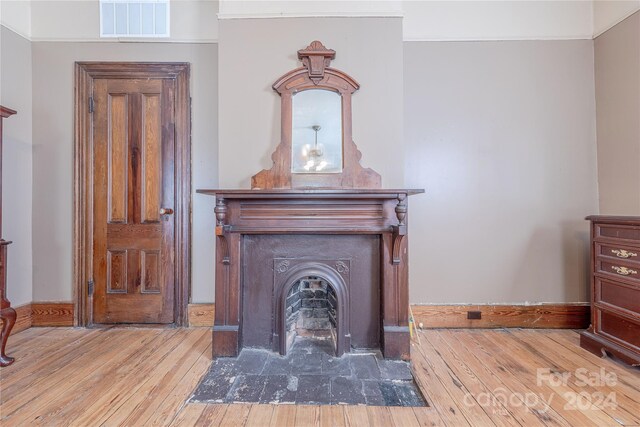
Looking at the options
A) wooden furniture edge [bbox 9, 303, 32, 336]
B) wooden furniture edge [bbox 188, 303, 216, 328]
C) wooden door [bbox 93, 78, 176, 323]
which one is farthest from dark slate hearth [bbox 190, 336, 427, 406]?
wooden furniture edge [bbox 9, 303, 32, 336]

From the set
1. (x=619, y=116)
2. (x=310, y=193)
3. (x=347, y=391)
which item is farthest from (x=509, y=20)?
(x=347, y=391)

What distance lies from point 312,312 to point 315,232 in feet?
2.14

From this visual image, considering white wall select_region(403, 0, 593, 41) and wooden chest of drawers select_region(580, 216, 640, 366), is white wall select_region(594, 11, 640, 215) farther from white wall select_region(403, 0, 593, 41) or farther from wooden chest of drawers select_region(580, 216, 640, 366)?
wooden chest of drawers select_region(580, 216, 640, 366)

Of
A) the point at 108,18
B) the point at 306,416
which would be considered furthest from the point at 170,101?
the point at 306,416

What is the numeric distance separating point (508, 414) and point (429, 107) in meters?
2.20

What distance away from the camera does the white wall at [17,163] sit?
2.50 metres

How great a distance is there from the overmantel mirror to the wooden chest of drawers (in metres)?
1.60

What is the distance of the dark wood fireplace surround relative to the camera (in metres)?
2.06

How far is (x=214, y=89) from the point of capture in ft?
8.88

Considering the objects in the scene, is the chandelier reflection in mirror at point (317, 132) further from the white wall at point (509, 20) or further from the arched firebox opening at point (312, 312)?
the white wall at point (509, 20)

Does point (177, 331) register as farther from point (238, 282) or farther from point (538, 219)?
point (538, 219)

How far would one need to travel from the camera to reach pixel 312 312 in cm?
231

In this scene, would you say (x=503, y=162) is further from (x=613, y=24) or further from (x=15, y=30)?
(x=15, y=30)

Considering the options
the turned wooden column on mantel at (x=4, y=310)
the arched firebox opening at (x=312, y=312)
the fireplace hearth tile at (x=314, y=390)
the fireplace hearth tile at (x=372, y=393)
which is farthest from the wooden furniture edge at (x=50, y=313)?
the fireplace hearth tile at (x=372, y=393)
